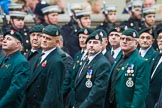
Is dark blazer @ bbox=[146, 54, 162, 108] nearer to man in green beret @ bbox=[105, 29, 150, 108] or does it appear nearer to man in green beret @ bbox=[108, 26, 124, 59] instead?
man in green beret @ bbox=[108, 26, 124, 59]

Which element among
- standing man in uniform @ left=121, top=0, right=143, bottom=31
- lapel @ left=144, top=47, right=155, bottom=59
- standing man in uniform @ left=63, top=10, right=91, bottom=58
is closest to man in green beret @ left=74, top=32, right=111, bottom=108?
lapel @ left=144, top=47, right=155, bottom=59

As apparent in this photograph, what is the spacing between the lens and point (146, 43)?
54.2 feet

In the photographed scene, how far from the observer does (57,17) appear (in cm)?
1912

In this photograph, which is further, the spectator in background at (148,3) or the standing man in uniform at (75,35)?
the spectator in background at (148,3)

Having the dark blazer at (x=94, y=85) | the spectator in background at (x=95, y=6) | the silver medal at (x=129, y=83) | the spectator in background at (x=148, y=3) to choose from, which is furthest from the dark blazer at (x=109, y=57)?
the spectator in background at (x=95, y=6)

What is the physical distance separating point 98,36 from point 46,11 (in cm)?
416

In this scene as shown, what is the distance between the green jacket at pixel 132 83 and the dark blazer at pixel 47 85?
0.95m

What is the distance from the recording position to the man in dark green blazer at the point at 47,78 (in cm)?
1366

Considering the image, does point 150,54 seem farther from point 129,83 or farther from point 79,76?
point 129,83

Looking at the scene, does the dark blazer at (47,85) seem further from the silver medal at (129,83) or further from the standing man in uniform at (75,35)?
the standing man in uniform at (75,35)

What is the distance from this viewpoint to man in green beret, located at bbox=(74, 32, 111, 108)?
14195mm

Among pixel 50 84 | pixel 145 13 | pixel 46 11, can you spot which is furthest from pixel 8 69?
pixel 145 13

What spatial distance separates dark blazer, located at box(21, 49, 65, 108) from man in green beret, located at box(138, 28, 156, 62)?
287 cm

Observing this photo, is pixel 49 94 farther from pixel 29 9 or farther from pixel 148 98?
pixel 29 9
